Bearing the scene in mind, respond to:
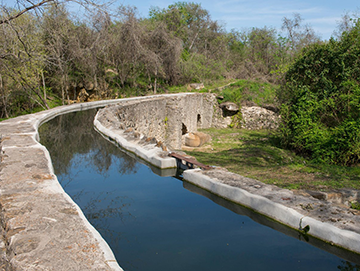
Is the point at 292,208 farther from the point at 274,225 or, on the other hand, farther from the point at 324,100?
the point at 324,100

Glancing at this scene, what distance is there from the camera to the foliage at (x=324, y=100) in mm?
9445

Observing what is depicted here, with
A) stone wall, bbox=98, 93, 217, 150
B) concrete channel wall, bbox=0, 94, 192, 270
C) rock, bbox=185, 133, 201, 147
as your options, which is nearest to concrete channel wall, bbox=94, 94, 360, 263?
concrete channel wall, bbox=0, 94, 192, 270

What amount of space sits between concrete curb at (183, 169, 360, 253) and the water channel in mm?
80

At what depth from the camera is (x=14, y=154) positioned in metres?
4.84

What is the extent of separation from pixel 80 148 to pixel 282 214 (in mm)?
4619

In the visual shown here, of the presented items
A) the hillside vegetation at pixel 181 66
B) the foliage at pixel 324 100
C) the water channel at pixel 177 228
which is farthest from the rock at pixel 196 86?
the water channel at pixel 177 228

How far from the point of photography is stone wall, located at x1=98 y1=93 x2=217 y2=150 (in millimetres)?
10836

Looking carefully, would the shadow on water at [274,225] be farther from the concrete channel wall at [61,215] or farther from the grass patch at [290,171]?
the grass patch at [290,171]

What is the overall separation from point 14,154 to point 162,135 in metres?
10.9

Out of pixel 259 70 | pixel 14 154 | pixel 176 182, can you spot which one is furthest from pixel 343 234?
pixel 259 70

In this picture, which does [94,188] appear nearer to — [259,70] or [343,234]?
[343,234]

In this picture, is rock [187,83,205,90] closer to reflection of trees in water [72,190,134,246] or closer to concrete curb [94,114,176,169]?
concrete curb [94,114,176,169]

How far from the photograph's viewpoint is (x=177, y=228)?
11.1ft

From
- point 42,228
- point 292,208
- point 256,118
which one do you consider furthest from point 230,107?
point 42,228
